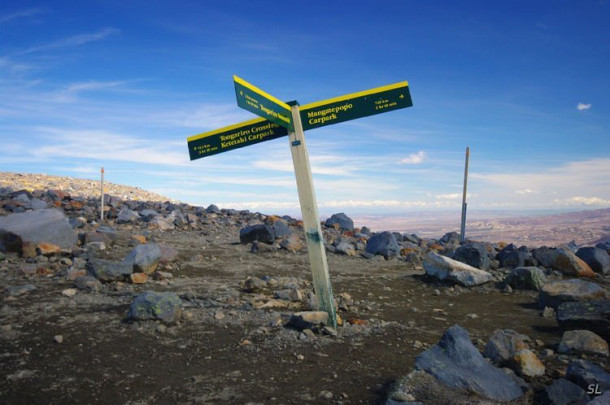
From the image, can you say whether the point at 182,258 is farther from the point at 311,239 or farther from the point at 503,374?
the point at 503,374

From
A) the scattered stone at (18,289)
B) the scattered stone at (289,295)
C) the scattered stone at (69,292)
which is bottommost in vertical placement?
the scattered stone at (289,295)

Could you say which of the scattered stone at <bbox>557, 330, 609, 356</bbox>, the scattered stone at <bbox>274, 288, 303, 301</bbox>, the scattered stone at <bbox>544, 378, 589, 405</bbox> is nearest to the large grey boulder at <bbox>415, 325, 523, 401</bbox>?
the scattered stone at <bbox>544, 378, 589, 405</bbox>

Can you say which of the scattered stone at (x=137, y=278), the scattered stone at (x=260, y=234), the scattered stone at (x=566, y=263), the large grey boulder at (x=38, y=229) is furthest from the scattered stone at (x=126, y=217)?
Answer: the scattered stone at (x=566, y=263)

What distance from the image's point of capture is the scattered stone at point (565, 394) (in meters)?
3.69

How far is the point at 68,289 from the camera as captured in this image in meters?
7.72

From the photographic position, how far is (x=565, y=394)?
375 centimetres

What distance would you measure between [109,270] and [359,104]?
224 inches

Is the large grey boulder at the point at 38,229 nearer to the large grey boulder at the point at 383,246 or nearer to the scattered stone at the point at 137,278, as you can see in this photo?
the scattered stone at the point at 137,278

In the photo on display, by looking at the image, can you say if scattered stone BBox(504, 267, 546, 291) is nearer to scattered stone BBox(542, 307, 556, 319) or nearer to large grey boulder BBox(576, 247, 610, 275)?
scattered stone BBox(542, 307, 556, 319)

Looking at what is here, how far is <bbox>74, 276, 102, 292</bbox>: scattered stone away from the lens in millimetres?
7908

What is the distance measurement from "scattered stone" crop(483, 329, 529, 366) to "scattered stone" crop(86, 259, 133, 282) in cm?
668

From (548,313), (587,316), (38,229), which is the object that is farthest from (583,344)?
(38,229)

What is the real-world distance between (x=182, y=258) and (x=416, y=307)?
249 inches

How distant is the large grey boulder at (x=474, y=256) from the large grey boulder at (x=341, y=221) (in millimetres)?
8595
